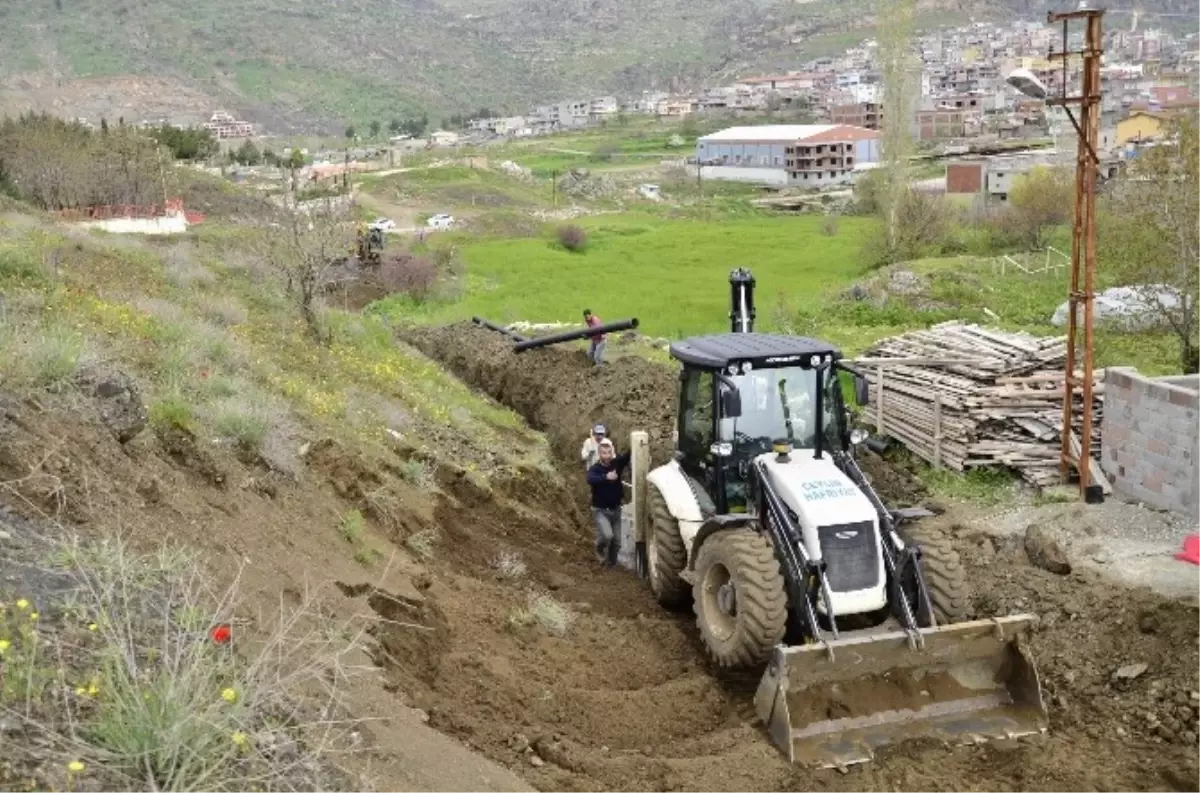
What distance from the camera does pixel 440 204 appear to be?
76.6m

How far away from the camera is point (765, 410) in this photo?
10.2 meters

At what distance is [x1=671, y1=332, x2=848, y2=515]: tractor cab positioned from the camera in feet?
32.7

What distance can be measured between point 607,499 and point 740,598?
4.30m

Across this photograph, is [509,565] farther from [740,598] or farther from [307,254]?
[307,254]

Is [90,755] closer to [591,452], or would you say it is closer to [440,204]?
[591,452]

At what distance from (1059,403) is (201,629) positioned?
42.9 feet

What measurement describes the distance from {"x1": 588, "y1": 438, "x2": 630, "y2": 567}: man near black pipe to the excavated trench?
42 cm

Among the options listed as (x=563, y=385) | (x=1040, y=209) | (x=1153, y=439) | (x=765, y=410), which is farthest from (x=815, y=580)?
(x=1040, y=209)

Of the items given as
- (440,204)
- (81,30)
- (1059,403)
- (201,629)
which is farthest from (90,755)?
(81,30)

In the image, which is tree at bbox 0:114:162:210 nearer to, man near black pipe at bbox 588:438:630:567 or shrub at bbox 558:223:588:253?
shrub at bbox 558:223:588:253

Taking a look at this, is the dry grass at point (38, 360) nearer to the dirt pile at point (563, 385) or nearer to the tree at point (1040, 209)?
the dirt pile at point (563, 385)

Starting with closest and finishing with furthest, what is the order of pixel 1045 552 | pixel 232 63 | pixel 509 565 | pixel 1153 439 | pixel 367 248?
1. pixel 509 565
2. pixel 1045 552
3. pixel 1153 439
4. pixel 367 248
5. pixel 232 63

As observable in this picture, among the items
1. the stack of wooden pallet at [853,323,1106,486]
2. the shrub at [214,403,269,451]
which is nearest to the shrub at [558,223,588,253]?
the stack of wooden pallet at [853,323,1106,486]

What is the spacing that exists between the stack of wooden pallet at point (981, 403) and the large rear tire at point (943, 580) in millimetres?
6413
